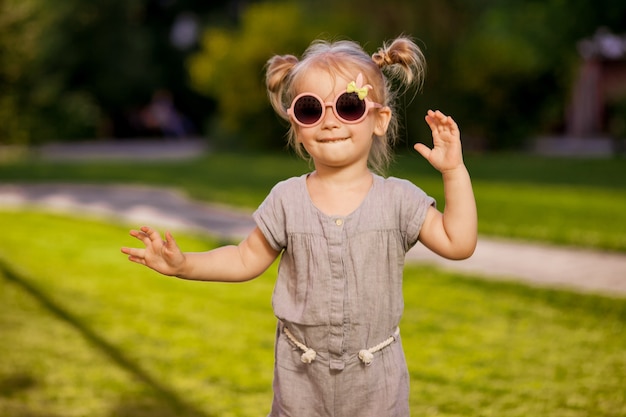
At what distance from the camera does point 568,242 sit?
8969 millimetres

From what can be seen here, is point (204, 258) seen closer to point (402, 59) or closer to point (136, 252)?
Answer: point (136, 252)

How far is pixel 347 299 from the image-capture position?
249 cm

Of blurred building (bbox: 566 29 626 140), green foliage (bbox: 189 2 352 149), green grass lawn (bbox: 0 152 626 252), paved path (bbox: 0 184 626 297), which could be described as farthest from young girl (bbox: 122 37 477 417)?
blurred building (bbox: 566 29 626 140)

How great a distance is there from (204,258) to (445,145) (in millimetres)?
809

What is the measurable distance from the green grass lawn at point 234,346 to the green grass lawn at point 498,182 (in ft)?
4.49

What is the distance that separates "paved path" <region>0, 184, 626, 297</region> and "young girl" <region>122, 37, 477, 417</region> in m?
4.66

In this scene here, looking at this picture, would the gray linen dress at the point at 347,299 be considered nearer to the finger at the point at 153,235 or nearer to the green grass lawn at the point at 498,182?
the finger at the point at 153,235

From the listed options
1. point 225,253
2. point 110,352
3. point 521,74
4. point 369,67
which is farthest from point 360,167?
point 521,74

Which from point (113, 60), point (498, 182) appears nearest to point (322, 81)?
point (498, 182)

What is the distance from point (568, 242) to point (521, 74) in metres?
16.8

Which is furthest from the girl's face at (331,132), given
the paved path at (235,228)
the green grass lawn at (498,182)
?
the paved path at (235,228)

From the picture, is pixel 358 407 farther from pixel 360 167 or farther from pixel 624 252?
pixel 624 252

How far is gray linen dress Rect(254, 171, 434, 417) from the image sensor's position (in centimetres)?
249

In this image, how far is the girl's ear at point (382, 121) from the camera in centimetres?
263
